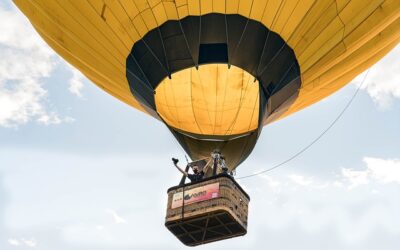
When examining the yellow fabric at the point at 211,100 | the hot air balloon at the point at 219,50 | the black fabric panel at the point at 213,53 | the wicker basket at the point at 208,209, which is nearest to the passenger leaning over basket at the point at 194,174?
the wicker basket at the point at 208,209

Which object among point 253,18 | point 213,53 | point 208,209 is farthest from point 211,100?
point 208,209

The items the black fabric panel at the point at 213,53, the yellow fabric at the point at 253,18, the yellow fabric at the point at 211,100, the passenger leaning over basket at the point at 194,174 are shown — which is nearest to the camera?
the yellow fabric at the point at 253,18

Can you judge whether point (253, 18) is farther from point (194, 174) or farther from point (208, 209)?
point (208, 209)

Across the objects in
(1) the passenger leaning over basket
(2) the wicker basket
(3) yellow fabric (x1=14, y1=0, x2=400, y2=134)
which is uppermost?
(3) yellow fabric (x1=14, y1=0, x2=400, y2=134)

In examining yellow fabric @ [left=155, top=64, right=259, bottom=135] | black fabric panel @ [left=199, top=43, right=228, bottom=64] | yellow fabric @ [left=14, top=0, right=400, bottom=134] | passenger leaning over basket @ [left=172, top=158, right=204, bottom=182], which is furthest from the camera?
passenger leaning over basket @ [left=172, top=158, right=204, bottom=182]

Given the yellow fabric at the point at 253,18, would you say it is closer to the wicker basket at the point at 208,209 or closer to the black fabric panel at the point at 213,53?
the black fabric panel at the point at 213,53

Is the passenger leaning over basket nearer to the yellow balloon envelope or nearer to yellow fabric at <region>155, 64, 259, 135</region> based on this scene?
the yellow balloon envelope

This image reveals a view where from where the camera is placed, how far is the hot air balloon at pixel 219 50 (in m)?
9.83

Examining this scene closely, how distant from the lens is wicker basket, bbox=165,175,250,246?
32.0ft

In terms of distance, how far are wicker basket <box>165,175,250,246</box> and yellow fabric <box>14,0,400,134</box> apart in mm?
1136

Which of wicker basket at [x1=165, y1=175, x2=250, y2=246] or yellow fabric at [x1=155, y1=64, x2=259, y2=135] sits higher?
yellow fabric at [x1=155, y1=64, x2=259, y2=135]

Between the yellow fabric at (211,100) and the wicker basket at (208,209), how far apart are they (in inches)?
41.2

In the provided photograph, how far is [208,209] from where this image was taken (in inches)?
383

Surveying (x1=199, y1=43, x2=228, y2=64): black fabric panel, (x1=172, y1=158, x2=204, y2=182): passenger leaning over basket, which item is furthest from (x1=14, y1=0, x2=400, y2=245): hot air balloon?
(x1=172, y1=158, x2=204, y2=182): passenger leaning over basket
